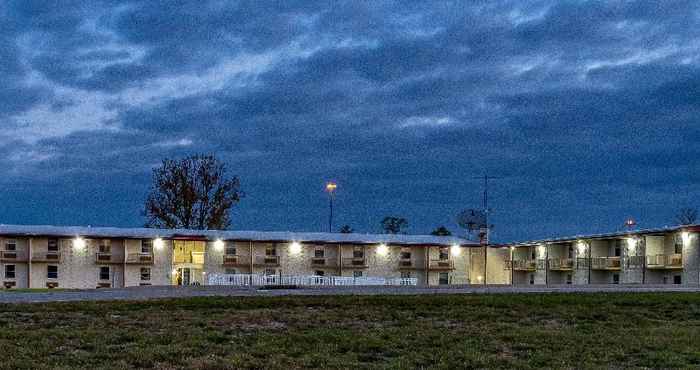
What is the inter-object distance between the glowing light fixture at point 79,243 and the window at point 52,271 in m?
2.05

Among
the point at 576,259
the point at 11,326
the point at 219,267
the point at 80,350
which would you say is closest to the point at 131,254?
the point at 219,267

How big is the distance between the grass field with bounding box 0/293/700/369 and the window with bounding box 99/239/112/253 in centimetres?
3743

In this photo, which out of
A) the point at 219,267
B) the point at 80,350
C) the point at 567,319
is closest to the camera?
the point at 80,350

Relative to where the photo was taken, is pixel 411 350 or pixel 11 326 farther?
pixel 11 326

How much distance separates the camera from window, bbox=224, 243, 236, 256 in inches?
2415

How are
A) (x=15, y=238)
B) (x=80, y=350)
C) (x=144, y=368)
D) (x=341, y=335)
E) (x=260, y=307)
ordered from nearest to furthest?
(x=144, y=368) → (x=80, y=350) → (x=341, y=335) → (x=260, y=307) → (x=15, y=238)

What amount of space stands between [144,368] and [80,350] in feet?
7.08

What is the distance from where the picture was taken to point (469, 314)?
65.1 ft

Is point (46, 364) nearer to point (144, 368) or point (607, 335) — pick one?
point (144, 368)

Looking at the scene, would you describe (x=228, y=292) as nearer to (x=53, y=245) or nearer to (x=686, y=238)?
(x=686, y=238)

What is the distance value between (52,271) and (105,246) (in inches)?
160

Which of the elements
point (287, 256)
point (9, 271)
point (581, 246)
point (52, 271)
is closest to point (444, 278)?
point (581, 246)

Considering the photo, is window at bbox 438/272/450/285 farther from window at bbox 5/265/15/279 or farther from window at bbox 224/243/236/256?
window at bbox 5/265/15/279

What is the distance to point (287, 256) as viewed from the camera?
6234 cm
